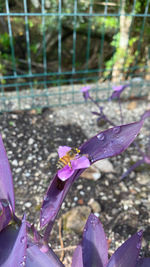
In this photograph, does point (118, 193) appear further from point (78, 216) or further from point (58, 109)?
point (58, 109)

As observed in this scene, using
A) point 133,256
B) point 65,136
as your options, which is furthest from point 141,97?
point 133,256

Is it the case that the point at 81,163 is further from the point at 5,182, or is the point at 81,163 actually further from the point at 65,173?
the point at 5,182

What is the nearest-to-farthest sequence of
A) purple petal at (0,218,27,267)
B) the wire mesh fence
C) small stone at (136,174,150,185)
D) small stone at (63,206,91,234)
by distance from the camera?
purple petal at (0,218,27,267) → small stone at (63,206,91,234) → small stone at (136,174,150,185) → the wire mesh fence

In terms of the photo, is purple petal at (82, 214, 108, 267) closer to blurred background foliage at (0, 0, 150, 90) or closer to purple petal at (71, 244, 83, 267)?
purple petal at (71, 244, 83, 267)

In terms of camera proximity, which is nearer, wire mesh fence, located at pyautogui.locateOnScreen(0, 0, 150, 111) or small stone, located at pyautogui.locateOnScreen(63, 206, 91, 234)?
small stone, located at pyautogui.locateOnScreen(63, 206, 91, 234)

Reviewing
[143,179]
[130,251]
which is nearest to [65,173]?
[130,251]

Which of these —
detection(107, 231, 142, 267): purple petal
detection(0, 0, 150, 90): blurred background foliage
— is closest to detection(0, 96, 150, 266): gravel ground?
detection(0, 0, 150, 90): blurred background foliage

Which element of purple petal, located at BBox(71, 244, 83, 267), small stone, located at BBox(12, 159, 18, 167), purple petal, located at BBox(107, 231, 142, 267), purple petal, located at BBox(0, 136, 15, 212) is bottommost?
small stone, located at BBox(12, 159, 18, 167)

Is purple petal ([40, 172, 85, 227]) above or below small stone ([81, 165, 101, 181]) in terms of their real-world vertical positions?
above
